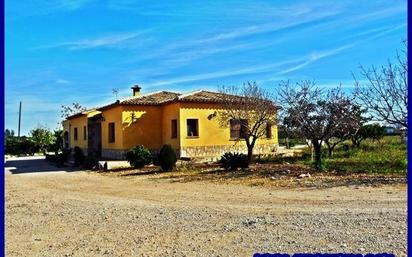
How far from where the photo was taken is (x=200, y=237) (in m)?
6.20

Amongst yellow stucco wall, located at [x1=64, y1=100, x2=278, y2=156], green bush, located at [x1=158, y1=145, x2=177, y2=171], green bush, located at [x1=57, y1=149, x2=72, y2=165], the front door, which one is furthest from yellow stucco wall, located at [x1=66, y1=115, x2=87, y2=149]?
green bush, located at [x1=158, y1=145, x2=177, y2=171]

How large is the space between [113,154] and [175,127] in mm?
4406

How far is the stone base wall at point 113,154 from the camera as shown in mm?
24312

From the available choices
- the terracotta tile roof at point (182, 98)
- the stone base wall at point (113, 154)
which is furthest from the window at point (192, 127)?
the stone base wall at point (113, 154)

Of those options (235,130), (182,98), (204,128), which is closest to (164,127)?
(204,128)

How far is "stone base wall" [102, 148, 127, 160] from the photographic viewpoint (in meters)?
24.3

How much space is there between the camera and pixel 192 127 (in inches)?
931

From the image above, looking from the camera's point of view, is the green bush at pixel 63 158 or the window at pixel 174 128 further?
the green bush at pixel 63 158

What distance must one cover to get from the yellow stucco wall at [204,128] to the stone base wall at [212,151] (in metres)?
0.22

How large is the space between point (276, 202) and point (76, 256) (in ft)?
16.6

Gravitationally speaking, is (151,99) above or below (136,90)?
below

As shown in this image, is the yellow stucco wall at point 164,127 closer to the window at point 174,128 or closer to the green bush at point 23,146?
the window at point 174,128

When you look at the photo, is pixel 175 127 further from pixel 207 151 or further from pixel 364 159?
pixel 364 159

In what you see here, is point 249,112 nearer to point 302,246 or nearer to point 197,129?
point 197,129
